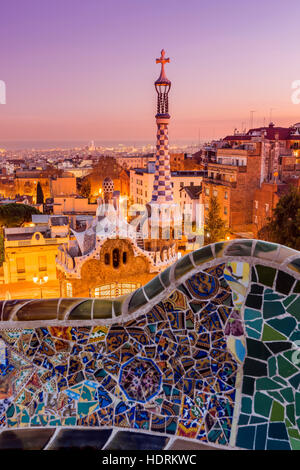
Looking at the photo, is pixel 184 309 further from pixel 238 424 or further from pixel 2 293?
pixel 2 293

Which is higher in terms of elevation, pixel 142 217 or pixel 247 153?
pixel 247 153

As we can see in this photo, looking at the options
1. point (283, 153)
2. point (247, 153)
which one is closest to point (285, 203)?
point (247, 153)

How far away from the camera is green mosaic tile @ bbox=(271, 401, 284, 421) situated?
313cm

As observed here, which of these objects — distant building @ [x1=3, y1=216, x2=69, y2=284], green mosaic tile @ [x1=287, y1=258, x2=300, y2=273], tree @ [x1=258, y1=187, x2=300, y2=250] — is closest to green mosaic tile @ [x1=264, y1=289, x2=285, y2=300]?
green mosaic tile @ [x1=287, y1=258, x2=300, y2=273]

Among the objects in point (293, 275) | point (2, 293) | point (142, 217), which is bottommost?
point (2, 293)

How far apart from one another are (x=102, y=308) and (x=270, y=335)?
132 centimetres

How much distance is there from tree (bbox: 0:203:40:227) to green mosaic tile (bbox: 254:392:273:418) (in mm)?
23767

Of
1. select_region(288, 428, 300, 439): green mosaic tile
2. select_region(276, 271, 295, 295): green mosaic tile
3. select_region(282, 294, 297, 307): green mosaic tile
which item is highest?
select_region(276, 271, 295, 295): green mosaic tile

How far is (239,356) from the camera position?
3.25 meters

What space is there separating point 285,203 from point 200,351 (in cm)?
1509

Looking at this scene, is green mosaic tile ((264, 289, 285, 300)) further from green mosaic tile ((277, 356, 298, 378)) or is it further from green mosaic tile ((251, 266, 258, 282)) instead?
green mosaic tile ((277, 356, 298, 378))

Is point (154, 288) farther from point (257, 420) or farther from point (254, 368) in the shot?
point (257, 420)

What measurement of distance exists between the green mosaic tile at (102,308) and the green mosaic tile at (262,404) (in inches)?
50.8

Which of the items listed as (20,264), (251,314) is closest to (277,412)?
(251,314)
